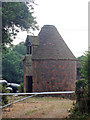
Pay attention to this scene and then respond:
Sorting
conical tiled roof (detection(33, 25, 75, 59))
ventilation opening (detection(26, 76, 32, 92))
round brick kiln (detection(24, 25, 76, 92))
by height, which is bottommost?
ventilation opening (detection(26, 76, 32, 92))

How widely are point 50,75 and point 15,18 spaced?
9625mm

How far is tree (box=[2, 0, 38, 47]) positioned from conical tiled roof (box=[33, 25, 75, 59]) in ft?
25.3

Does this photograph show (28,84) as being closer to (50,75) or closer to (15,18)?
(50,75)

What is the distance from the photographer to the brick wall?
2223 cm

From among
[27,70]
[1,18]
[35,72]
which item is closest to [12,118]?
[1,18]

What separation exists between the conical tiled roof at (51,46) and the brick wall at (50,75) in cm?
64

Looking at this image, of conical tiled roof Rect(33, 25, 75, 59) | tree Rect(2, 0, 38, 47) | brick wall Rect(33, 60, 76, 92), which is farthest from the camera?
conical tiled roof Rect(33, 25, 75, 59)

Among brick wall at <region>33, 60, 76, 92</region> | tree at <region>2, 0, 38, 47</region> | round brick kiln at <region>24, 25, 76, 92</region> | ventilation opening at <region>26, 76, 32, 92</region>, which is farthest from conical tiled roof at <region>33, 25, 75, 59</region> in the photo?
tree at <region>2, 0, 38, 47</region>

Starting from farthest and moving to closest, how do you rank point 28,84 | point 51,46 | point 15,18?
point 28,84, point 51,46, point 15,18

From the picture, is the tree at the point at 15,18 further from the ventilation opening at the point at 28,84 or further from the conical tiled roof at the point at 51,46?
the ventilation opening at the point at 28,84

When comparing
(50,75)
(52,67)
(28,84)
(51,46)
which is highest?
(51,46)

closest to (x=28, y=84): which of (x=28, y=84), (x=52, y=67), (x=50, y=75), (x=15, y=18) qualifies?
(x=28, y=84)

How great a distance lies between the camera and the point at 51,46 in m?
23.4

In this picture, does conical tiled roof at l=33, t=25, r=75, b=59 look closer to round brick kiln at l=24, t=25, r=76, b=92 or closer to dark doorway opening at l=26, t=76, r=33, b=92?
round brick kiln at l=24, t=25, r=76, b=92
